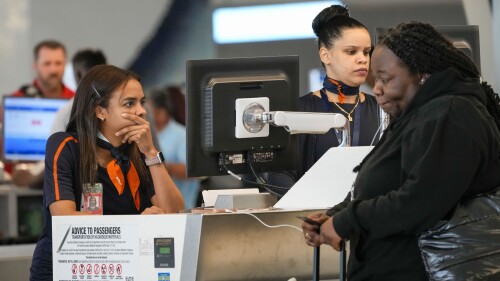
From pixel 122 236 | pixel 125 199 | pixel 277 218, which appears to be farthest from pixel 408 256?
pixel 125 199

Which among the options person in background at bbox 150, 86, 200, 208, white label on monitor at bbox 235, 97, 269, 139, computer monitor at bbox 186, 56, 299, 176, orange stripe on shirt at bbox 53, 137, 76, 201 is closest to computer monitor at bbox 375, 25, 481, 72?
computer monitor at bbox 186, 56, 299, 176

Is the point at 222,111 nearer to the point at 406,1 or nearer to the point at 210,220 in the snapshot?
the point at 210,220

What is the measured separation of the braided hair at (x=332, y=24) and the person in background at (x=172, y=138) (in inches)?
119

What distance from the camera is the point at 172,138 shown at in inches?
279

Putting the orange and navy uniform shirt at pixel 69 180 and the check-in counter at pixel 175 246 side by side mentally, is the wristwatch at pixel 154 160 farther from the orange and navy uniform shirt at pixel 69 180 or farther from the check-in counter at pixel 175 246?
the check-in counter at pixel 175 246

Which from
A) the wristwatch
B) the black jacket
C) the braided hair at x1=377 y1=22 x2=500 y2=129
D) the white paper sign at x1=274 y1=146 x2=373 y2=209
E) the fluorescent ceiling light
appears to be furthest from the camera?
the fluorescent ceiling light

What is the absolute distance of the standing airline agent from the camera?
348cm

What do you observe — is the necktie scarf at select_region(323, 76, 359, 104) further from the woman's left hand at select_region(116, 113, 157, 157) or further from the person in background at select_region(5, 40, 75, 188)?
the person in background at select_region(5, 40, 75, 188)

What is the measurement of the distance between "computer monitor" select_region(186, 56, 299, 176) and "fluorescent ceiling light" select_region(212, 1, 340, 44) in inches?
139

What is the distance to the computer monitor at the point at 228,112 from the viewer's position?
345 centimetres

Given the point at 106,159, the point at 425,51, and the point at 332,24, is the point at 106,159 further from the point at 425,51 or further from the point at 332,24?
the point at 425,51

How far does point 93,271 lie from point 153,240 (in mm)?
223

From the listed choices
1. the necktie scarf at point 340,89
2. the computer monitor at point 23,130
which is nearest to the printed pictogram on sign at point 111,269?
the necktie scarf at point 340,89

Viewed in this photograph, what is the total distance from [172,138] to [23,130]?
987 mm
